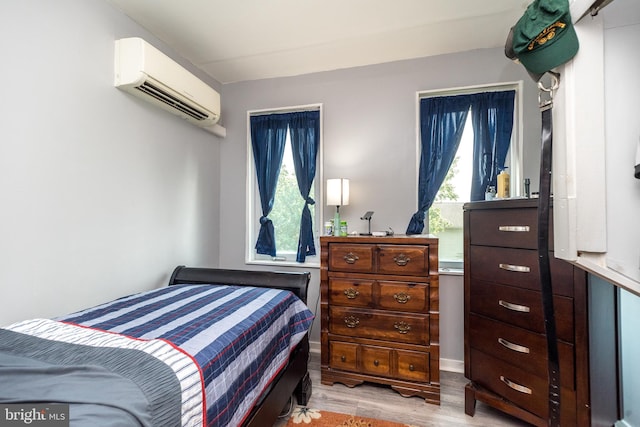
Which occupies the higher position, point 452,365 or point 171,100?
point 171,100

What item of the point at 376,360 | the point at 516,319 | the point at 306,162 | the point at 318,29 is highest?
the point at 318,29

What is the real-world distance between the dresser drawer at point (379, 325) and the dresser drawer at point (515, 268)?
0.49 meters

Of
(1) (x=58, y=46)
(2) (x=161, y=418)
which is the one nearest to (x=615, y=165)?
(2) (x=161, y=418)

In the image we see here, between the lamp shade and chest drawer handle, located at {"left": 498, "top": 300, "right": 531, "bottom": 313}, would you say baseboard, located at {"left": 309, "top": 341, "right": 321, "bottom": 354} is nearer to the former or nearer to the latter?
the lamp shade

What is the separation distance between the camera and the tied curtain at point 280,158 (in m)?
2.63

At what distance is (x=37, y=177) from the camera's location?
140cm

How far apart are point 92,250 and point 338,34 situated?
219cm

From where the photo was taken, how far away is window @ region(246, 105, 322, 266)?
2643 millimetres

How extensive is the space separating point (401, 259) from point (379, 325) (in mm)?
492

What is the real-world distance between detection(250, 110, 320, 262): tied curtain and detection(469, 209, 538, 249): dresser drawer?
54.1 inches

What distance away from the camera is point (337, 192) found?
7.75 ft

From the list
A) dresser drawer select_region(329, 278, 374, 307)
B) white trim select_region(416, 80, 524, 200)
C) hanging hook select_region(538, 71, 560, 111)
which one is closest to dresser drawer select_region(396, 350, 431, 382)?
dresser drawer select_region(329, 278, 374, 307)

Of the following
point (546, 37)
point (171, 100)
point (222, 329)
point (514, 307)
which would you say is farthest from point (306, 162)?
point (546, 37)

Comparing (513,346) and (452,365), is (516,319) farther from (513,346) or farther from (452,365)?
(452,365)
